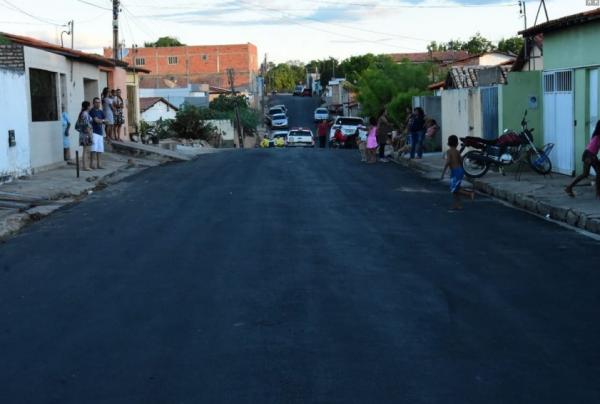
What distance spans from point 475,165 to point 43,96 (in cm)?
1235

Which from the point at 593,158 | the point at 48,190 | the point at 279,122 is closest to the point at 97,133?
the point at 48,190

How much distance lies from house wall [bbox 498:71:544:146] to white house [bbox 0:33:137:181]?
40.0ft

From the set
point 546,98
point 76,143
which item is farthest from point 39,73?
point 546,98

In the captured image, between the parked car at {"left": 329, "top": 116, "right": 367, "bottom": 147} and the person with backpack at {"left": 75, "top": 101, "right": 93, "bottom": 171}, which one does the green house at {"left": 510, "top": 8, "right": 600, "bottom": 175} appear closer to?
the person with backpack at {"left": 75, "top": 101, "right": 93, "bottom": 171}

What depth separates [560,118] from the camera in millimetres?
21281

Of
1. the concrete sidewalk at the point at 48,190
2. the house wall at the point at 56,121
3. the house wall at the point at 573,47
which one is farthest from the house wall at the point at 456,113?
the house wall at the point at 56,121

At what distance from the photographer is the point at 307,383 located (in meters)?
6.13

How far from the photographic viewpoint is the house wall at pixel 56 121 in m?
23.1

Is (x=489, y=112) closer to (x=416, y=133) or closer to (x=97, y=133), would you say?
(x=416, y=133)

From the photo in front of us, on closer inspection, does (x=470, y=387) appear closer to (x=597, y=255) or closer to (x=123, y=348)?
(x=123, y=348)

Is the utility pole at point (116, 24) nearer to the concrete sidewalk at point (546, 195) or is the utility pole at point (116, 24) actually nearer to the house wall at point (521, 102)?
the concrete sidewalk at point (546, 195)

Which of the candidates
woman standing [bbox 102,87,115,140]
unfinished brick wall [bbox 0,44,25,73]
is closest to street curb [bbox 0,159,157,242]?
unfinished brick wall [bbox 0,44,25,73]

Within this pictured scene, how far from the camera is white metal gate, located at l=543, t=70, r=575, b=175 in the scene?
813 inches

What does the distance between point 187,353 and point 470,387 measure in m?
2.25
